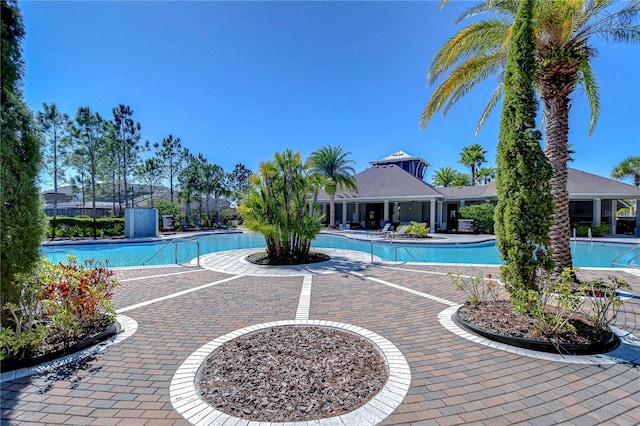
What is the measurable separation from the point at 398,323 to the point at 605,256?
17.0 metres

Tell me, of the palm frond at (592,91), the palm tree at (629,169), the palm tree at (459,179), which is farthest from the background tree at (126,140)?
the palm tree at (629,169)

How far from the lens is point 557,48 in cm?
625

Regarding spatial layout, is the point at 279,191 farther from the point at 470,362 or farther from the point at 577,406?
the point at 577,406

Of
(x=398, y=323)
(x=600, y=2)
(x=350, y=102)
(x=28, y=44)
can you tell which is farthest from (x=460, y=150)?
(x=28, y=44)

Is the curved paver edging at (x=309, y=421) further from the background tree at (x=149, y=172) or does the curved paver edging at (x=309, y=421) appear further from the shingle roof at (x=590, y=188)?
the background tree at (x=149, y=172)

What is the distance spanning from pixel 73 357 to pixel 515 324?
20.5 ft

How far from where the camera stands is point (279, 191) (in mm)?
10438

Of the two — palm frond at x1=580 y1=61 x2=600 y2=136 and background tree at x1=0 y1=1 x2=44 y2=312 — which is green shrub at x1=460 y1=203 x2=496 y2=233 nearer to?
palm frond at x1=580 y1=61 x2=600 y2=136

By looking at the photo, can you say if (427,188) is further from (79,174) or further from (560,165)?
(79,174)

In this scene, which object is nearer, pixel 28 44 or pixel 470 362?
pixel 470 362

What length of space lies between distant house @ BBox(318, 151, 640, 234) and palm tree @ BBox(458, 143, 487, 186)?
11.0 meters

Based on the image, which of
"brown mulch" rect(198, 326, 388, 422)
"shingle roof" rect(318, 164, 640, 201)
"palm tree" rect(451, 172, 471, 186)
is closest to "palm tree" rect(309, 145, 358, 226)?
"shingle roof" rect(318, 164, 640, 201)

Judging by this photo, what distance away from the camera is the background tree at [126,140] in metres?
30.3

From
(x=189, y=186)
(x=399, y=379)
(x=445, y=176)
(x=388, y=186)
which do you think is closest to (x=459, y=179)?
(x=445, y=176)
